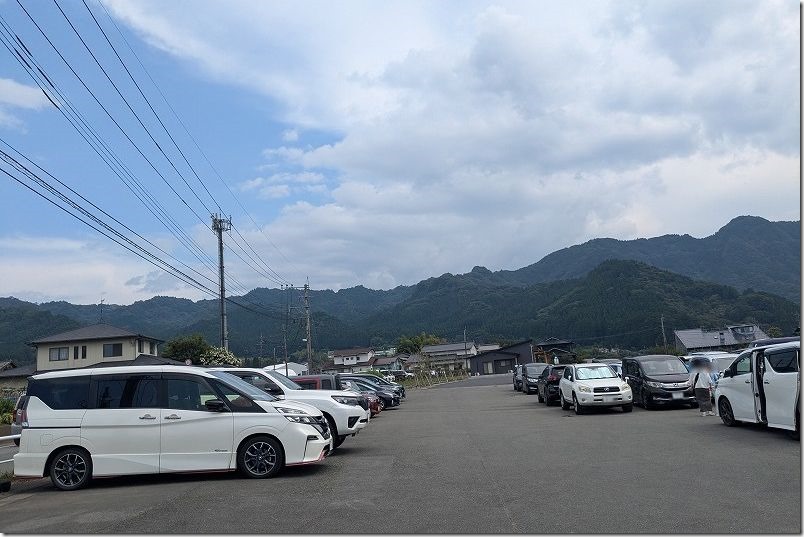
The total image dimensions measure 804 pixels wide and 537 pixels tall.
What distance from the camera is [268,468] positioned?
433 inches

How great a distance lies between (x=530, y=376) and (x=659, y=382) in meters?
18.1

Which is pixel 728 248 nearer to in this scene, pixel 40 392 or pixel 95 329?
pixel 95 329

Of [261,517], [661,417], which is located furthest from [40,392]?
[661,417]

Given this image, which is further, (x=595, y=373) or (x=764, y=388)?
(x=595, y=373)

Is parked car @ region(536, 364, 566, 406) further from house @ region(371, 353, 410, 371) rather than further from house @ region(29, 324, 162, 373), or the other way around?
house @ region(371, 353, 410, 371)

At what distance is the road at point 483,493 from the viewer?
7438 mm

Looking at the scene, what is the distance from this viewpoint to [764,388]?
13.8 metres

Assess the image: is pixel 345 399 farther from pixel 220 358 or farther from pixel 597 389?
pixel 220 358

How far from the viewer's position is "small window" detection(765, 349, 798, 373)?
1296cm

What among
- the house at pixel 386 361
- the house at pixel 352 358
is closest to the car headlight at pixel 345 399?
the house at pixel 386 361

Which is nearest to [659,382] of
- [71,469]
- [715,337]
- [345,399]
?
[345,399]

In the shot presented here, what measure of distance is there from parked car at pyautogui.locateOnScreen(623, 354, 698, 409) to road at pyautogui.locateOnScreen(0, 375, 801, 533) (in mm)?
6473

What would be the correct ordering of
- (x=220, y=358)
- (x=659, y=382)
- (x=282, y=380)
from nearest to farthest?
1. (x=282, y=380)
2. (x=659, y=382)
3. (x=220, y=358)

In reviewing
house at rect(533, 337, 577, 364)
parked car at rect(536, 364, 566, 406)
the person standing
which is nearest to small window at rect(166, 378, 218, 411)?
the person standing
